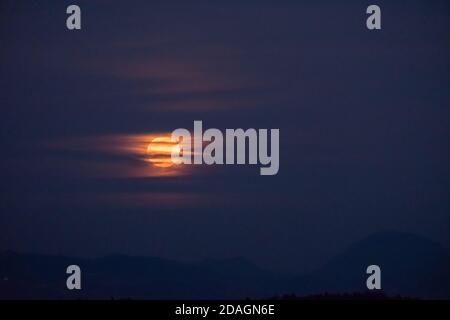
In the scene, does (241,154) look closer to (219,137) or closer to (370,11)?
(219,137)

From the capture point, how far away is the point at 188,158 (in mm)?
7449

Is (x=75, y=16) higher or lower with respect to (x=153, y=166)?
higher

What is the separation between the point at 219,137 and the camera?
7.45m

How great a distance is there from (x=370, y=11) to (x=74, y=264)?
290 centimetres
